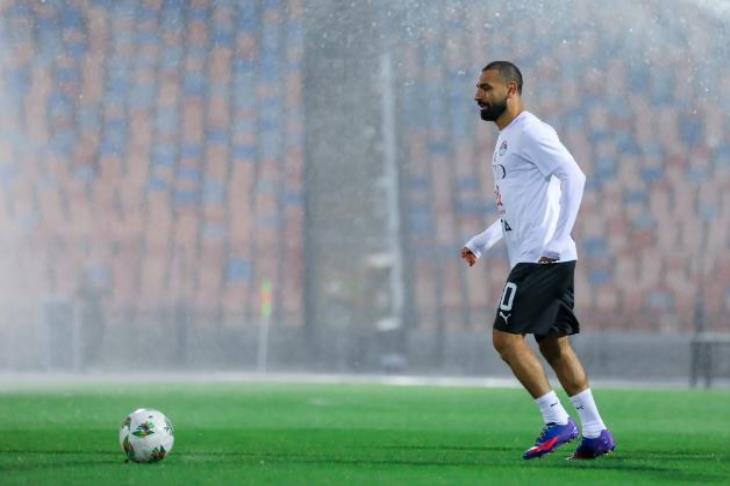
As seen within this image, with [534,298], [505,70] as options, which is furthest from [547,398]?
[505,70]

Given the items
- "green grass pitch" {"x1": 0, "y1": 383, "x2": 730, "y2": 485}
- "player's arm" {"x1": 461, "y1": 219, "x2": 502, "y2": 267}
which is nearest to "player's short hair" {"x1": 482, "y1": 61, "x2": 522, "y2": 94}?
"player's arm" {"x1": 461, "y1": 219, "x2": 502, "y2": 267}

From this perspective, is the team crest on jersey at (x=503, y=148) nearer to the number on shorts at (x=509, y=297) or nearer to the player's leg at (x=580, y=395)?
the number on shorts at (x=509, y=297)

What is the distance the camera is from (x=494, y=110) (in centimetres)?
801

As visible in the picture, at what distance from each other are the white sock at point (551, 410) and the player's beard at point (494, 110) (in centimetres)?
124

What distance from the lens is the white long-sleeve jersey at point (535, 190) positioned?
7762 mm

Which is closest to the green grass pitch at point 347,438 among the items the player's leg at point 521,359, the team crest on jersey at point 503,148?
the player's leg at point 521,359

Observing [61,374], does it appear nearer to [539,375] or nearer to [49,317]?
[49,317]

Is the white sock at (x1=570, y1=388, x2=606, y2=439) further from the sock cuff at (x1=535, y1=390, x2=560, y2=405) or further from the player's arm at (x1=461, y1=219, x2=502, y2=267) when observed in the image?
the player's arm at (x1=461, y1=219, x2=502, y2=267)

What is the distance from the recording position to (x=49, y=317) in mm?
24375

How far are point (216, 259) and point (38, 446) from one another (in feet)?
67.2

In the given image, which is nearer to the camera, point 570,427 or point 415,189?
point 570,427

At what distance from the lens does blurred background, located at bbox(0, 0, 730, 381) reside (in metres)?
27.4

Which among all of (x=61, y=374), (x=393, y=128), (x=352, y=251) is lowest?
(x=61, y=374)

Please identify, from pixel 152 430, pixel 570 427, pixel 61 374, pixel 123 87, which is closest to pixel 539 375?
pixel 570 427
